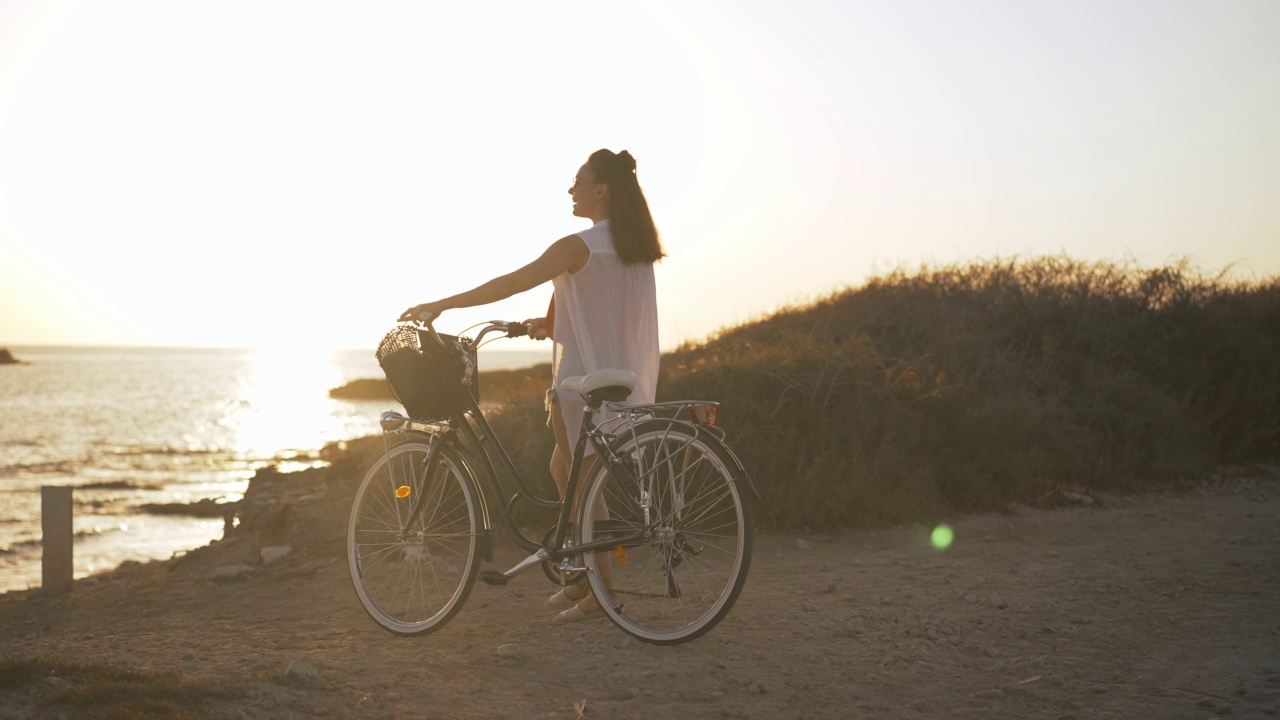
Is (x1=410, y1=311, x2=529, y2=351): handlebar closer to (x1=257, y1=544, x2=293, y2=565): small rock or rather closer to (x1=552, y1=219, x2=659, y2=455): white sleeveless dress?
(x1=552, y1=219, x2=659, y2=455): white sleeveless dress

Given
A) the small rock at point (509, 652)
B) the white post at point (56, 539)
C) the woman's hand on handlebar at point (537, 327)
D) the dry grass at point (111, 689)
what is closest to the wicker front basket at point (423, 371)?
the woman's hand on handlebar at point (537, 327)

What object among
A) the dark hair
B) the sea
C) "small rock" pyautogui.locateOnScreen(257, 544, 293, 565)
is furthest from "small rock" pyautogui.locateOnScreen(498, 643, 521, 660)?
the sea

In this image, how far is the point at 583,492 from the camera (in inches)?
170

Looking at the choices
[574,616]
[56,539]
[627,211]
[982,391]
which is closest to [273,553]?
[56,539]

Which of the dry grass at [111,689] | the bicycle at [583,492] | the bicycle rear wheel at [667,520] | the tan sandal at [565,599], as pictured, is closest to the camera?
the dry grass at [111,689]

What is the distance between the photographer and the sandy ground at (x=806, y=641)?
3742 mm

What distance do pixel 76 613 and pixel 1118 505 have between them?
8.58 m

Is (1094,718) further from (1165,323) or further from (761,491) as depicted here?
(1165,323)

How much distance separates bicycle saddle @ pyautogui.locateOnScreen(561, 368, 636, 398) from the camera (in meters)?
4.12

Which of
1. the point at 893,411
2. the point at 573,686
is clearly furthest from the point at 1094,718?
the point at 893,411

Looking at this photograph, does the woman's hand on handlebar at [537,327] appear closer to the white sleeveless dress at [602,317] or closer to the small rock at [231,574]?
the white sleeveless dress at [602,317]

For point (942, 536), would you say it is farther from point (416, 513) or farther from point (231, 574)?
point (231, 574)

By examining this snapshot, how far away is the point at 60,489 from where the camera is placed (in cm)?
729

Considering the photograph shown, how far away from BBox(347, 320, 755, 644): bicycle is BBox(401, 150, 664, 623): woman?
0.17 meters
